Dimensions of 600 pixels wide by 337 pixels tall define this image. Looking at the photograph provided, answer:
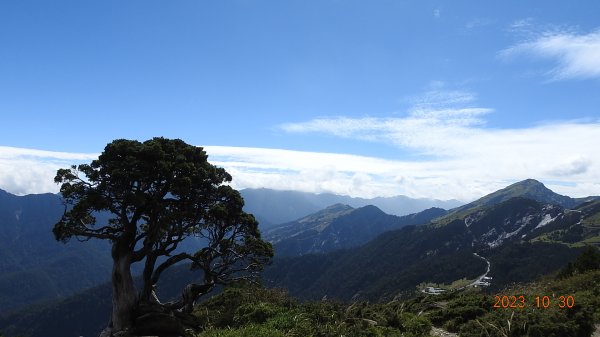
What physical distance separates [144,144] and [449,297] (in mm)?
21400

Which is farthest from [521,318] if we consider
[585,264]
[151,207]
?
[151,207]

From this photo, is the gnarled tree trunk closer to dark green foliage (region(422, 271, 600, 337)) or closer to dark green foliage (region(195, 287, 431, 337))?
dark green foliage (region(195, 287, 431, 337))

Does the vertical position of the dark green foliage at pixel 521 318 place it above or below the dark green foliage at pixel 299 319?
above

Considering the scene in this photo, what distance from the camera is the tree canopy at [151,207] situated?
24.1 metres

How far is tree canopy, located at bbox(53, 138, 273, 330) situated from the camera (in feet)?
79.2

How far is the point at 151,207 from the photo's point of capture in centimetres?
2530
